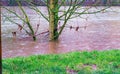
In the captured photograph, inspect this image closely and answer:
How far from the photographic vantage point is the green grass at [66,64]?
502cm

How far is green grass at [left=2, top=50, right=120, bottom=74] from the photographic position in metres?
5.02

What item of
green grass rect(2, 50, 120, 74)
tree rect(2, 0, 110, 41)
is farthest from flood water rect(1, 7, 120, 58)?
green grass rect(2, 50, 120, 74)

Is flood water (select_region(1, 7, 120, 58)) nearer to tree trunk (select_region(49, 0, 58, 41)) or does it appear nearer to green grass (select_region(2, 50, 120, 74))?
tree trunk (select_region(49, 0, 58, 41))

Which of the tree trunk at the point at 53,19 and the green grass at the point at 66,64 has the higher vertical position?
the tree trunk at the point at 53,19

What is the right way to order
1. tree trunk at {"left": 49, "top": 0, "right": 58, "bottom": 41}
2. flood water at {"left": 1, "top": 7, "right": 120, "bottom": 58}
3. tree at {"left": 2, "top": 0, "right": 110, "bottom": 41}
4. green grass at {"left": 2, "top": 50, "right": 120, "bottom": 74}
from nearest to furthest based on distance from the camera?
green grass at {"left": 2, "top": 50, "right": 120, "bottom": 74} < flood water at {"left": 1, "top": 7, "right": 120, "bottom": 58} < tree at {"left": 2, "top": 0, "right": 110, "bottom": 41} < tree trunk at {"left": 49, "top": 0, "right": 58, "bottom": 41}

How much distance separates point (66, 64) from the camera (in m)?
5.68

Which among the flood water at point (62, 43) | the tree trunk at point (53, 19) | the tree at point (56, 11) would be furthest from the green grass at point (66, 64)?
the tree trunk at point (53, 19)

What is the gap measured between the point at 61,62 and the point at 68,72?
809 millimetres

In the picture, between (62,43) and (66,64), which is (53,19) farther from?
(66,64)

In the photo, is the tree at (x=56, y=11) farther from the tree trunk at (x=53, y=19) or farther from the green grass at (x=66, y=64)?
the green grass at (x=66, y=64)

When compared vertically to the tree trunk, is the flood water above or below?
below

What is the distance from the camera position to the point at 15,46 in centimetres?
970

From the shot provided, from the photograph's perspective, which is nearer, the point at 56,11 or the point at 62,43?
the point at 56,11

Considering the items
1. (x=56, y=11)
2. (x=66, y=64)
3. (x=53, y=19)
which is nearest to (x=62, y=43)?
(x=53, y=19)
